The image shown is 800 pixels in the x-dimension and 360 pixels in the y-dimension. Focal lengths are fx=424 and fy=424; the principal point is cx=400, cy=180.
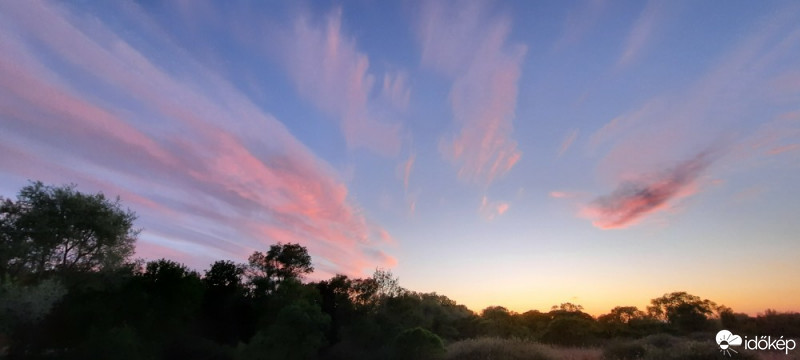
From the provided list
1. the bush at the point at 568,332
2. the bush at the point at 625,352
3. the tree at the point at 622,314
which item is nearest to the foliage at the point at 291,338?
the bush at the point at 625,352

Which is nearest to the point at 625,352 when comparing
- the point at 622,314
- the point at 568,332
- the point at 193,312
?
the point at 568,332

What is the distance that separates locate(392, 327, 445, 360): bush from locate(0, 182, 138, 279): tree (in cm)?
2395

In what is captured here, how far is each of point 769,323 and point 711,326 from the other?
237 inches

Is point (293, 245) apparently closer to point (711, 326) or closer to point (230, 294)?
point (230, 294)

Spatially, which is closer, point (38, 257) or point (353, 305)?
point (38, 257)

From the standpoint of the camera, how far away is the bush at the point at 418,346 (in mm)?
29009

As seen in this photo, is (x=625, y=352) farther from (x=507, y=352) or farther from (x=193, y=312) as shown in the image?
(x=193, y=312)

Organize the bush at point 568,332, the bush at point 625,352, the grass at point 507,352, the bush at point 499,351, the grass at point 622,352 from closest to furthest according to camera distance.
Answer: the grass at point 622,352
the bush at point 625,352
the grass at point 507,352
the bush at point 499,351
the bush at point 568,332

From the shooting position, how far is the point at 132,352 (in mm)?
31828

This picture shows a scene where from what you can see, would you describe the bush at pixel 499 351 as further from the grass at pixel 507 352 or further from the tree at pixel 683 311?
the tree at pixel 683 311

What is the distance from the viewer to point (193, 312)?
45.4m

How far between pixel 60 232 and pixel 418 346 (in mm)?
27418

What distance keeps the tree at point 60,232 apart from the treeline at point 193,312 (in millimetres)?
79

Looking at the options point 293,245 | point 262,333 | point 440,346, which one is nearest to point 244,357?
point 262,333
